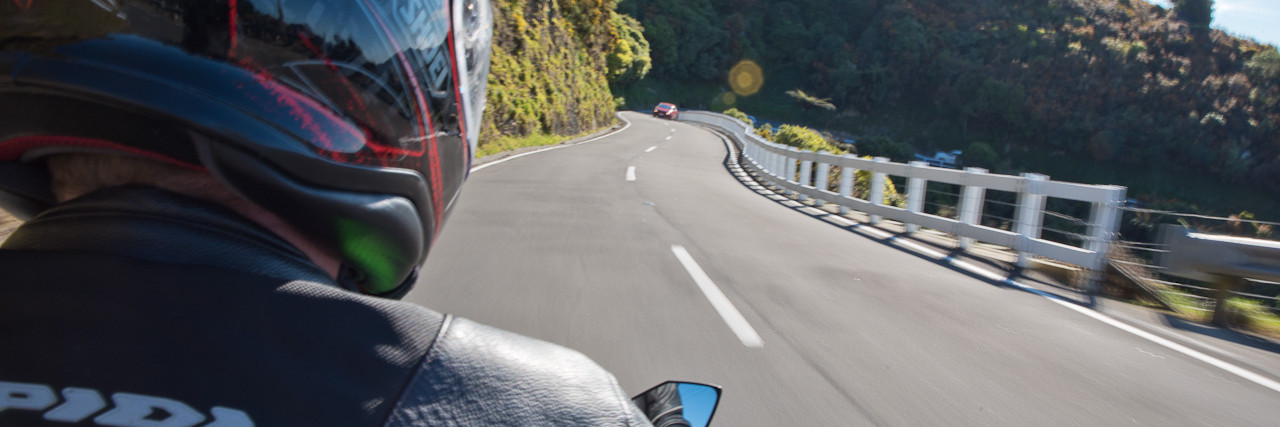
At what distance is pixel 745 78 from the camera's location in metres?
88.4

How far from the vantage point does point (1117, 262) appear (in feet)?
23.1

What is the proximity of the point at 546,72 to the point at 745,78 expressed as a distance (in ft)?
204

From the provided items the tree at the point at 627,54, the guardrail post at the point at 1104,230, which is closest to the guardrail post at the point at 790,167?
the guardrail post at the point at 1104,230

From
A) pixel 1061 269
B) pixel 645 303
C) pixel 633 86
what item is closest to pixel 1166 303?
pixel 1061 269

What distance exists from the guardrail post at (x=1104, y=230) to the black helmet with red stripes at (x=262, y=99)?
7.61m

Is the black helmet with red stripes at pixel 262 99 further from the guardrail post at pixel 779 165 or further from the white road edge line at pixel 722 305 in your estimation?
the guardrail post at pixel 779 165

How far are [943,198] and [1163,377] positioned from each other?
1071 inches

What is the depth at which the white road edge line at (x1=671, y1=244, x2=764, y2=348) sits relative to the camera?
14.3 ft

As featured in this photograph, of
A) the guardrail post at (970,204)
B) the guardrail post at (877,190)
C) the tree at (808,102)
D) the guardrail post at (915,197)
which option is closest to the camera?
the guardrail post at (970,204)

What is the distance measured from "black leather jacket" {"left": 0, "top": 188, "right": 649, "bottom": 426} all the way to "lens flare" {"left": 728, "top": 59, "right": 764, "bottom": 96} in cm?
8691

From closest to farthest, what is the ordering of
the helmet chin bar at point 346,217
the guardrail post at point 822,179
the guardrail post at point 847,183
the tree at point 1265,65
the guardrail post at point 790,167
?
the helmet chin bar at point 346,217 → the guardrail post at point 847,183 → the guardrail post at point 822,179 → the guardrail post at point 790,167 → the tree at point 1265,65

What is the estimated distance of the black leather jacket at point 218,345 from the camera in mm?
790

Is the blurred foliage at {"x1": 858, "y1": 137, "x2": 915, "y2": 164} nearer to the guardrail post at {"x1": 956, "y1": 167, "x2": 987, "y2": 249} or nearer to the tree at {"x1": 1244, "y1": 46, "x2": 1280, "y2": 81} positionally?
the tree at {"x1": 1244, "y1": 46, "x2": 1280, "y2": 81}

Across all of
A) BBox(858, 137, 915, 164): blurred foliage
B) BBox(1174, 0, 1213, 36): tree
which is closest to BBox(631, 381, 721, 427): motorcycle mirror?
BBox(858, 137, 915, 164): blurred foliage
